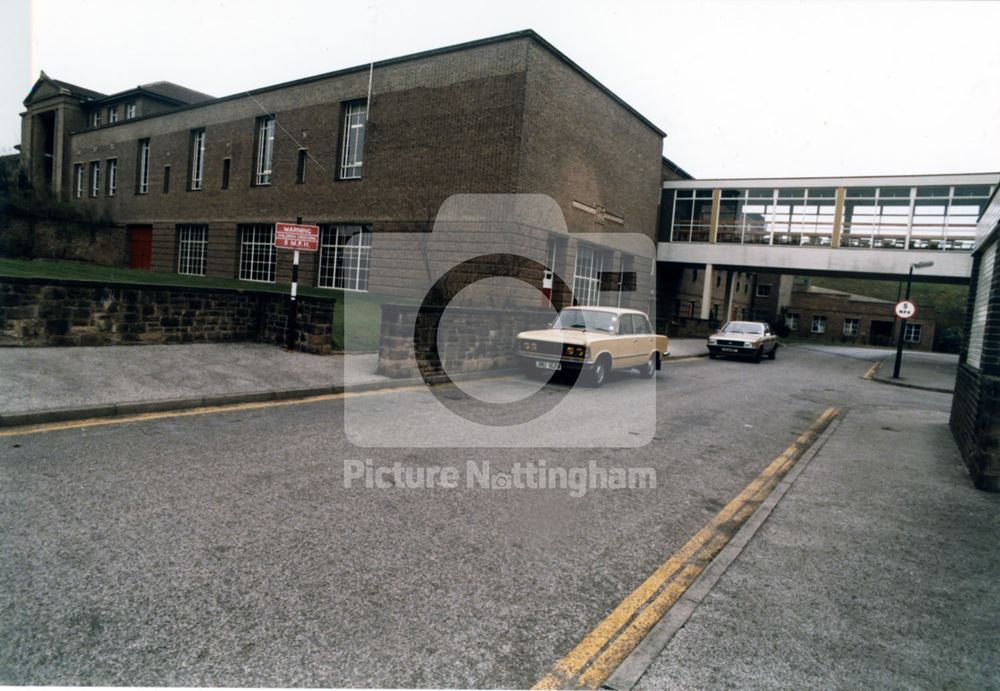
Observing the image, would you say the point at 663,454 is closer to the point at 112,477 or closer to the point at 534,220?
the point at 112,477

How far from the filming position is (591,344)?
11680 mm

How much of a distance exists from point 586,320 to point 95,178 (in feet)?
133

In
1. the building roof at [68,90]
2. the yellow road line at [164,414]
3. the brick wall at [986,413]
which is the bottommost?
the yellow road line at [164,414]

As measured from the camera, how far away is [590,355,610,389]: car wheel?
11802 millimetres

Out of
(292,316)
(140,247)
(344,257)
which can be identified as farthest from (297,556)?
(140,247)

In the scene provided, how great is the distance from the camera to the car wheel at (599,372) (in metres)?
11.8

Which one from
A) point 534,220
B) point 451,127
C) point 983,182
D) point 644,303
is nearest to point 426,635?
point 534,220

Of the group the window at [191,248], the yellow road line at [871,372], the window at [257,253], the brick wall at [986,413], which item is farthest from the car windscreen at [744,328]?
the window at [191,248]

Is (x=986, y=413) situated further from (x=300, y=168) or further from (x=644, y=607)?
(x=300, y=168)

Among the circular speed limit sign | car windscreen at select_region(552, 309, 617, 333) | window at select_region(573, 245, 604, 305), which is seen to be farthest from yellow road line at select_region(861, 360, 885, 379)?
car windscreen at select_region(552, 309, 617, 333)

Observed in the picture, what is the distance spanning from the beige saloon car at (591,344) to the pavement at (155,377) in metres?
3.30

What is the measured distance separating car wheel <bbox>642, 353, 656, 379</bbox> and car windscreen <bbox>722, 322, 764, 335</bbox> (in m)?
9.75

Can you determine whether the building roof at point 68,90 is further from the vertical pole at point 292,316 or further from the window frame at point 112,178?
the vertical pole at point 292,316

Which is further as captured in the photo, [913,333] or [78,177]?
[913,333]
